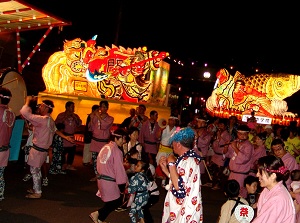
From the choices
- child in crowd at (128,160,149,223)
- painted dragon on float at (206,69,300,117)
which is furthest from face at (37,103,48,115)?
painted dragon on float at (206,69,300,117)

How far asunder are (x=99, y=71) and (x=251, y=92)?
45.9 feet

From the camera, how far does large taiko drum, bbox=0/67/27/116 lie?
962cm

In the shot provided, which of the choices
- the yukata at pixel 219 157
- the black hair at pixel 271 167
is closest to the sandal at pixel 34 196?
the yukata at pixel 219 157

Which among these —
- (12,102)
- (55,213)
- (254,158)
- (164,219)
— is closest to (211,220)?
(254,158)

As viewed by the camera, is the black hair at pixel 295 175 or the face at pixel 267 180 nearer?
the face at pixel 267 180

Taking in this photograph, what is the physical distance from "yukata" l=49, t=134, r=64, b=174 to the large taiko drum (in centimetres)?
114

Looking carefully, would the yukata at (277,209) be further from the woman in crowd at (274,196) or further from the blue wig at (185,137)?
the blue wig at (185,137)

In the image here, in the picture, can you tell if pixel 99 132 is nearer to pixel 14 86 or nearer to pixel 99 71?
pixel 14 86

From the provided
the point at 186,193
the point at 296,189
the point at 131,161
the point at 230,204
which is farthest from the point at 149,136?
the point at 186,193

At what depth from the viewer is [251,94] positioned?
2714 cm

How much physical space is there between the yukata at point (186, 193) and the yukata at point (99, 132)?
5.49 meters

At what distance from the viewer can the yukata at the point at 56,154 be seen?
33.6 feet

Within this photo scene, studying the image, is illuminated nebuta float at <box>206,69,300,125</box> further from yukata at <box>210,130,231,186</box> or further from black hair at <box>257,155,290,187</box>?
black hair at <box>257,155,290,187</box>

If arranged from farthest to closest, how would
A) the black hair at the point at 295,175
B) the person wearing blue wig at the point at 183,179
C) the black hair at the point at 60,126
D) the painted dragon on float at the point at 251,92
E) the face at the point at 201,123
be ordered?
1. the painted dragon on float at the point at 251,92
2. the face at the point at 201,123
3. the black hair at the point at 60,126
4. the black hair at the point at 295,175
5. the person wearing blue wig at the point at 183,179
